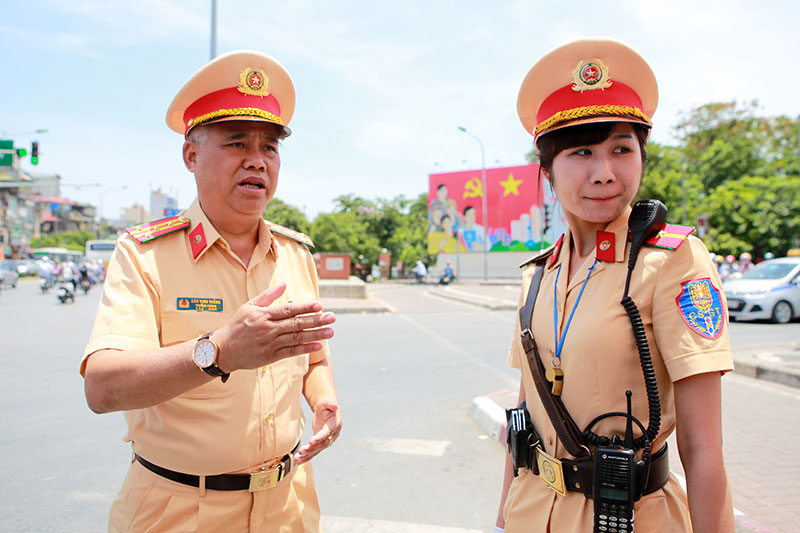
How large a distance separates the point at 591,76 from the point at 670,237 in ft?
Answer: 1.78

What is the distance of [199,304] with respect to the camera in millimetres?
1770

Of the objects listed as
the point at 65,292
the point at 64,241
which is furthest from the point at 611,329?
the point at 64,241

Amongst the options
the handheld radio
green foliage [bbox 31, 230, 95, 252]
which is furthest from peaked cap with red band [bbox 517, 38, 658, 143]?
green foliage [bbox 31, 230, 95, 252]

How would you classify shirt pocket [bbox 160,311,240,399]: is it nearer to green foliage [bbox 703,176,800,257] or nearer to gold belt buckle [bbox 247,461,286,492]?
gold belt buckle [bbox 247,461,286,492]

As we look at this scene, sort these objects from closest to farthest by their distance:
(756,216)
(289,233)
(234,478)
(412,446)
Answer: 1. (234,478)
2. (289,233)
3. (412,446)
4. (756,216)

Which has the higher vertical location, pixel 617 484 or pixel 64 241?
pixel 64 241

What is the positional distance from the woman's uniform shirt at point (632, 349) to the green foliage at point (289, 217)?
4449 centimetres

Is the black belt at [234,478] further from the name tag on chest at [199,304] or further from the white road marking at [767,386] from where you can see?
the white road marking at [767,386]

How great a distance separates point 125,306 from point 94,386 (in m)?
0.25

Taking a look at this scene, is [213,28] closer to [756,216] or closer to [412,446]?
[412,446]

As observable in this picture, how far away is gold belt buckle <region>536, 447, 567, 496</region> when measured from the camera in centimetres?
154

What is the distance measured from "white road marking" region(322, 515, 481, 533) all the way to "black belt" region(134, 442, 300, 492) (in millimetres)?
1718

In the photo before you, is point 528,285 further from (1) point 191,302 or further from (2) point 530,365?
(1) point 191,302

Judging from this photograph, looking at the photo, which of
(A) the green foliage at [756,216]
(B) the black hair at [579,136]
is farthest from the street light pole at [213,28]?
(A) the green foliage at [756,216]
